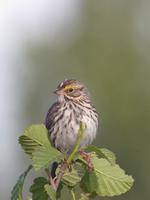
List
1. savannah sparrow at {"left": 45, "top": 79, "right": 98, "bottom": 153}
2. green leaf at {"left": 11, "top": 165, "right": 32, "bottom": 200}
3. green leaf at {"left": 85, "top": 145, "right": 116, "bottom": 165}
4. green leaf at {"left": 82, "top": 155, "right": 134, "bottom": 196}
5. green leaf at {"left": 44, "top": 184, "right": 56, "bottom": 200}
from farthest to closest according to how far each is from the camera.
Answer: savannah sparrow at {"left": 45, "top": 79, "right": 98, "bottom": 153}, green leaf at {"left": 85, "top": 145, "right": 116, "bottom": 165}, green leaf at {"left": 82, "top": 155, "right": 134, "bottom": 196}, green leaf at {"left": 11, "top": 165, "right": 32, "bottom": 200}, green leaf at {"left": 44, "top": 184, "right": 56, "bottom": 200}

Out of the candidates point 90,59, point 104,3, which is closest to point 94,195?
Answer: point 90,59

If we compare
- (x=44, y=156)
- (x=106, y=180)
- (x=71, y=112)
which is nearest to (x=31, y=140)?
(x=44, y=156)

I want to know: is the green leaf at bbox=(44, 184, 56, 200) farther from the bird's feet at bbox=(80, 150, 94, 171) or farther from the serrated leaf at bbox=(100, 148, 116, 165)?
the serrated leaf at bbox=(100, 148, 116, 165)

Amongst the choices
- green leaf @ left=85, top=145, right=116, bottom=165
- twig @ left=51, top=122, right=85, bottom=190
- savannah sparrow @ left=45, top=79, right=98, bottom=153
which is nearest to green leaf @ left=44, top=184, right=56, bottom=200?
twig @ left=51, top=122, right=85, bottom=190

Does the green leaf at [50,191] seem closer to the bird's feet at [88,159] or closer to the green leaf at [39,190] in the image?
the green leaf at [39,190]

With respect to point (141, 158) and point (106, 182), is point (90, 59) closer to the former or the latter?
point (141, 158)

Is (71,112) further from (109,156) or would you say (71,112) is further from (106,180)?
(106,180)

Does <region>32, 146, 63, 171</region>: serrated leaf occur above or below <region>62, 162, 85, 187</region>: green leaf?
above

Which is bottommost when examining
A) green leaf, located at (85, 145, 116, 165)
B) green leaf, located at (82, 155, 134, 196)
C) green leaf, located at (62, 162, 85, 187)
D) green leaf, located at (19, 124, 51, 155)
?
green leaf, located at (82, 155, 134, 196)
